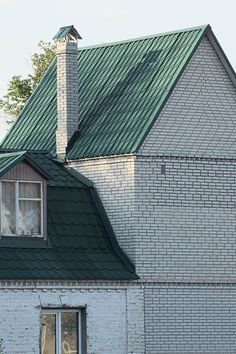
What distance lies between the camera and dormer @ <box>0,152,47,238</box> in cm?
4744

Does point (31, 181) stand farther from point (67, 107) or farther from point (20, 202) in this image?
point (67, 107)

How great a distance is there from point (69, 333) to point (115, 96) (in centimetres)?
742

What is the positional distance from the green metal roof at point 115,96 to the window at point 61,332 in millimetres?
4666

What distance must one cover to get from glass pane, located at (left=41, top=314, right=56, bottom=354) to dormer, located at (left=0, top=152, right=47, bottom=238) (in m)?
2.16

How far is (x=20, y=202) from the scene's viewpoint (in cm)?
4778

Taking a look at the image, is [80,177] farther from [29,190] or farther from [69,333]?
[69,333]

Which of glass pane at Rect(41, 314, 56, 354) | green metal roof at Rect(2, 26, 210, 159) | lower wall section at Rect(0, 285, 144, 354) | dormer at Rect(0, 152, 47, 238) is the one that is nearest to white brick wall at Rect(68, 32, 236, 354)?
green metal roof at Rect(2, 26, 210, 159)

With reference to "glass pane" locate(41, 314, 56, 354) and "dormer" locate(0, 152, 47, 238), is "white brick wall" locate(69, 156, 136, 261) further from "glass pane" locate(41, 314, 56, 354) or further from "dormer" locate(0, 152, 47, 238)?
"glass pane" locate(41, 314, 56, 354)

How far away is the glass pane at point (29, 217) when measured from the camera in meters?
47.8

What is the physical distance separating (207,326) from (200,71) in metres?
6.81

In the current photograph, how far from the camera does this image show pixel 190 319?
4959 cm

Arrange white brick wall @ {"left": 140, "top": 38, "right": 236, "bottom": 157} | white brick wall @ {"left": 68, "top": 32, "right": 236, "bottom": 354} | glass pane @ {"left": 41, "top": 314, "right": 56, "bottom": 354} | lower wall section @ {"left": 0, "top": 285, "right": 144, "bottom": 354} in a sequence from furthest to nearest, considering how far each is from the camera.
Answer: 1. white brick wall @ {"left": 140, "top": 38, "right": 236, "bottom": 157}
2. white brick wall @ {"left": 68, "top": 32, "right": 236, "bottom": 354}
3. glass pane @ {"left": 41, "top": 314, "right": 56, "bottom": 354}
4. lower wall section @ {"left": 0, "top": 285, "right": 144, "bottom": 354}

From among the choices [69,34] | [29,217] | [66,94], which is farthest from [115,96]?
[29,217]

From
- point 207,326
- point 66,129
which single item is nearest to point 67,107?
point 66,129
